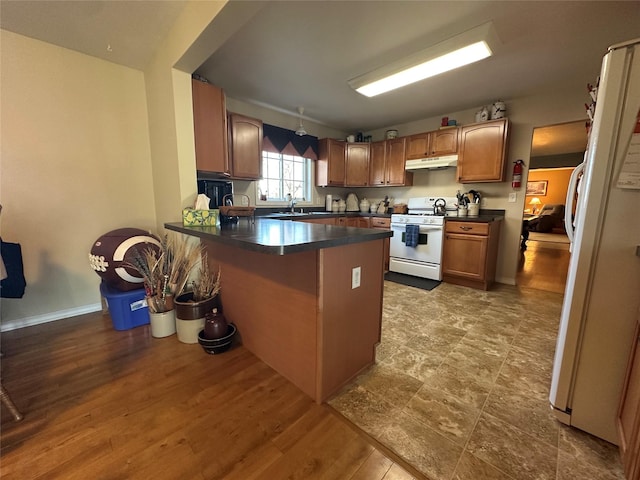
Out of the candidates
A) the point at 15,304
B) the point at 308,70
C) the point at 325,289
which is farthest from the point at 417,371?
the point at 15,304

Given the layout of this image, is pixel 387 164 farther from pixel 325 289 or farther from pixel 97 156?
pixel 97 156

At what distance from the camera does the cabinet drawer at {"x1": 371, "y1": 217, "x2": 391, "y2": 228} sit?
4070 millimetres

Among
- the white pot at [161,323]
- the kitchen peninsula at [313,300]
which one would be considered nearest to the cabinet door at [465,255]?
the kitchen peninsula at [313,300]

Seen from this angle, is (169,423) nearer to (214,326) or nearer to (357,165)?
(214,326)

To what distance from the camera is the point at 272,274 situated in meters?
1.61

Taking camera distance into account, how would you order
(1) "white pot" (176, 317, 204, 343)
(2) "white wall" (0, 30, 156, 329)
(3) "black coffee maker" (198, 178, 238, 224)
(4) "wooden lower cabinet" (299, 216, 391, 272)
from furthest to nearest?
(4) "wooden lower cabinet" (299, 216, 391, 272), (3) "black coffee maker" (198, 178, 238, 224), (2) "white wall" (0, 30, 156, 329), (1) "white pot" (176, 317, 204, 343)

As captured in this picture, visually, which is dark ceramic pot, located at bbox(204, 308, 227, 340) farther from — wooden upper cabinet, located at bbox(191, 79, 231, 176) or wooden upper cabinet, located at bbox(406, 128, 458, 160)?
wooden upper cabinet, located at bbox(406, 128, 458, 160)

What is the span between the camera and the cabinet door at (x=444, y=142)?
359 centimetres

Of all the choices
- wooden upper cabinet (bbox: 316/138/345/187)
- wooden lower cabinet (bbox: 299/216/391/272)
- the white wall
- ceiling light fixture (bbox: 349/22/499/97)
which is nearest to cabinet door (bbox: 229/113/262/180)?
the white wall

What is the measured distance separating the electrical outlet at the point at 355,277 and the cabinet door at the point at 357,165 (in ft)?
10.8

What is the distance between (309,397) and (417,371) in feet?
2.47

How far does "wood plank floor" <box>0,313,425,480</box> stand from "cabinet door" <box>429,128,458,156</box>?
11.9 ft

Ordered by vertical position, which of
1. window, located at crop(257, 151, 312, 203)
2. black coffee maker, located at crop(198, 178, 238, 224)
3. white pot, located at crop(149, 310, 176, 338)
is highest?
window, located at crop(257, 151, 312, 203)

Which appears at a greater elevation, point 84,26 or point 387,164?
point 84,26
